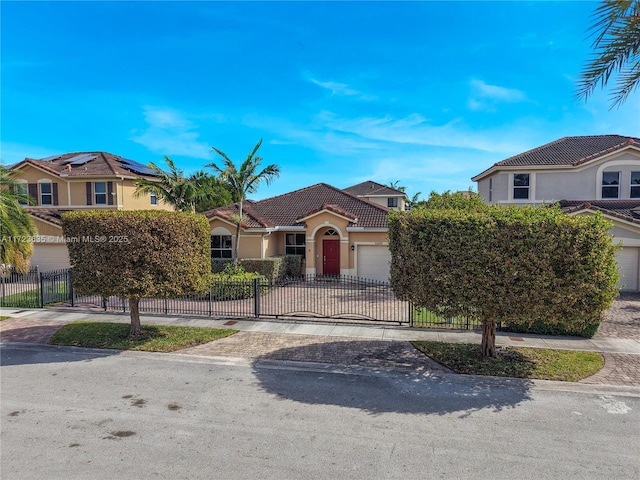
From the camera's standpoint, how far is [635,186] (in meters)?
22.1

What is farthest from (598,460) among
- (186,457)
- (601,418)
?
(186,457)

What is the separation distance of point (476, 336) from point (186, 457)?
9.17 m

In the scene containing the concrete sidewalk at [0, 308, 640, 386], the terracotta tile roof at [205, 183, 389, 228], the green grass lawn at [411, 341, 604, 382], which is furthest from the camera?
the terracotta tile roof at [205, 183, 389, 228]

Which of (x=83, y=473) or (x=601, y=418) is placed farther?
(x=601, y=418)

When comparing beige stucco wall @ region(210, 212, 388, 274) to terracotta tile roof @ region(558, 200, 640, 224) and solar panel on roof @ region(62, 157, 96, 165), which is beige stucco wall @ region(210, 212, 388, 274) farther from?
solar panel on roof @ region(62, 157, 96, 165)

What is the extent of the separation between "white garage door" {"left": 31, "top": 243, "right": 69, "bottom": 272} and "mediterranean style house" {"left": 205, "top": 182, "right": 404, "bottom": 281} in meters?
10.8

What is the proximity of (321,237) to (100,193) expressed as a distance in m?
19.0

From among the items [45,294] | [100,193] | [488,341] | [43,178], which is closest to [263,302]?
Answer: [45,294]

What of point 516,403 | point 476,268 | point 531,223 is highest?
point 531,223

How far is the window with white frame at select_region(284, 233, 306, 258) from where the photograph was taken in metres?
24.8

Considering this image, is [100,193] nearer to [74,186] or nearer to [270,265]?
[74,186]

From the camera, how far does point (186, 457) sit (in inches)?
227

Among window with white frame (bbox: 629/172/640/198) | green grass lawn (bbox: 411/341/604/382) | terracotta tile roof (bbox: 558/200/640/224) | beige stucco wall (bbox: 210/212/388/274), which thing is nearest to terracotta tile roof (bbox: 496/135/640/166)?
window with white frame (bbox: 629/172/640/198)

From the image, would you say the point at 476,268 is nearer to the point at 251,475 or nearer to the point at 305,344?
the point at 305,344
